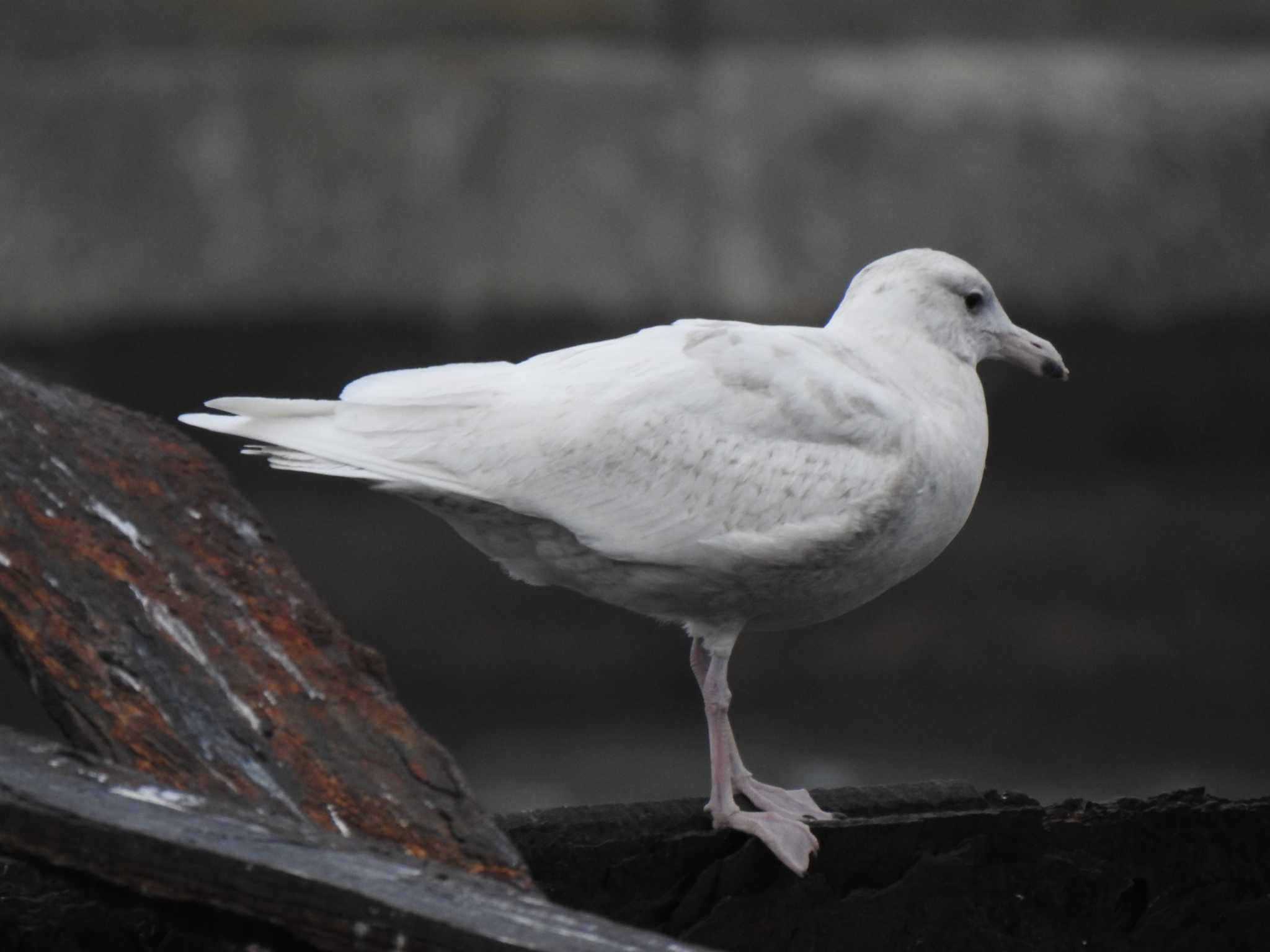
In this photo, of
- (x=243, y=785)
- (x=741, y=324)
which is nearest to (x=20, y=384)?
(x=243, y=785)

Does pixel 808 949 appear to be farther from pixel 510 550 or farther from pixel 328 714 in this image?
pixel 328 714

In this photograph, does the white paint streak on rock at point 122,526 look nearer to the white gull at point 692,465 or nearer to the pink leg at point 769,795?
the white gull at point 692,465

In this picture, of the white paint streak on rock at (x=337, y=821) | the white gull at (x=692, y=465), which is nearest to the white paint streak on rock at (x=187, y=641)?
the white paint streak on rock at (x=337, y=821)

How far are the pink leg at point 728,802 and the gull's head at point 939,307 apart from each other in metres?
0.49

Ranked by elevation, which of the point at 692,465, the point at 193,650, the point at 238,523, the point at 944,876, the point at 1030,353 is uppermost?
the point at 1030,353

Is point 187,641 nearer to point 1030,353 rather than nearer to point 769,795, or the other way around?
point 769,795

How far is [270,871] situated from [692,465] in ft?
3.53

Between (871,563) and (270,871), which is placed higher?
(871,563)

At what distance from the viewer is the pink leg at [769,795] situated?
2.38 meters

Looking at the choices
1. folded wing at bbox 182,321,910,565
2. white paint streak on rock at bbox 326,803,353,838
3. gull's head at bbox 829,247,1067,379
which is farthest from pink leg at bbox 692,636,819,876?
white paint streak on rock at bbox 326,803,353,838

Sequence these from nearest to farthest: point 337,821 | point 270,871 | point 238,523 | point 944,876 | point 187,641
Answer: point 270,871 → point 337,821 → point 187,641 → point 238,523 → point 944,876

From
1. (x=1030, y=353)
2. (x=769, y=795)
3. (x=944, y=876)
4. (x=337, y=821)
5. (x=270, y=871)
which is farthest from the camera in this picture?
(x=1030, y=353)

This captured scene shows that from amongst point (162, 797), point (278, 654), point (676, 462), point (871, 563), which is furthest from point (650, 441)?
point (162, 797)

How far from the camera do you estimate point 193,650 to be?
167cm
